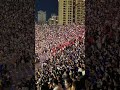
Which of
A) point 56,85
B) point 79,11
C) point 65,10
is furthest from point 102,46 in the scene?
point 65,10

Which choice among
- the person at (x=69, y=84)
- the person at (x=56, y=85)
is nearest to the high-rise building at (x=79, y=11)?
the person at (x=56, y=85)

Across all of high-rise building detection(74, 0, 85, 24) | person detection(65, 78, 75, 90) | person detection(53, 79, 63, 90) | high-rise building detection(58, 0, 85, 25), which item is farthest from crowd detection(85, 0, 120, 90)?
high-rise building detection(58, 0, 85, 25)

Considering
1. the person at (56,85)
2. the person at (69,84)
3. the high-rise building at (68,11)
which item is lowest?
the person at (56,85)

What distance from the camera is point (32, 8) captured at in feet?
39.5

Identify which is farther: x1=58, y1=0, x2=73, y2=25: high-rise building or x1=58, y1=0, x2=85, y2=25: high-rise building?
x1=58, y1=0, x2=73, y2=25: high-rise building

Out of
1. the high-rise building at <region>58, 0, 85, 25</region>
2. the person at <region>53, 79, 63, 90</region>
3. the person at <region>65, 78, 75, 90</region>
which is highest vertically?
the high-rise building at <region>58, 0, 85, 25</region>

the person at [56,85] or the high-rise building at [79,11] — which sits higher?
the high-rise building at [79,11]

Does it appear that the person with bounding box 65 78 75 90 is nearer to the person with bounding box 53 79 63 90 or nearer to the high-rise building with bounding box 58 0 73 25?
the person with bounding box 53 79 63 90

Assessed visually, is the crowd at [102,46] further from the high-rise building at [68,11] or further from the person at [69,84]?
the high-rise building at [68,11]

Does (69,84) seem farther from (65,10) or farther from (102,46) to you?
(65,10)

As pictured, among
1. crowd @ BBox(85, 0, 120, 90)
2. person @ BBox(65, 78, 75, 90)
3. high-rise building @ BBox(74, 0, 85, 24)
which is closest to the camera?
crowd @ BBox(85, 0, 120, 90)

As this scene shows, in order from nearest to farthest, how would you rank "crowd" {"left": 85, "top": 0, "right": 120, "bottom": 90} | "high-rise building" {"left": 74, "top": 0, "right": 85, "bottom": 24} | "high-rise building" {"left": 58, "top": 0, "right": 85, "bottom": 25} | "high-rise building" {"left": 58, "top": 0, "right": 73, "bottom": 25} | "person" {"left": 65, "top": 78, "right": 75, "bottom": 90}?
"crowd" {"left": 85, "top": 0, "right": 120, "bottom": 90}
"person" {"left": 65, "top": 78, "right": 75, "bottom": 90}
"high-rise building" {"left": 74, "top": 0, "right": 85, "bottom": 24}
"high-rise building" {"left": 58, "top": 0, "right": 85, "bottom": 25}
"high-rise building" {"left": 58, "top": 0, "right": 73, "bottom": 25}

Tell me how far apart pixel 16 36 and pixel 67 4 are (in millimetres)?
14991

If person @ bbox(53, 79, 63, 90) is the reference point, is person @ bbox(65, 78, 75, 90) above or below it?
above
